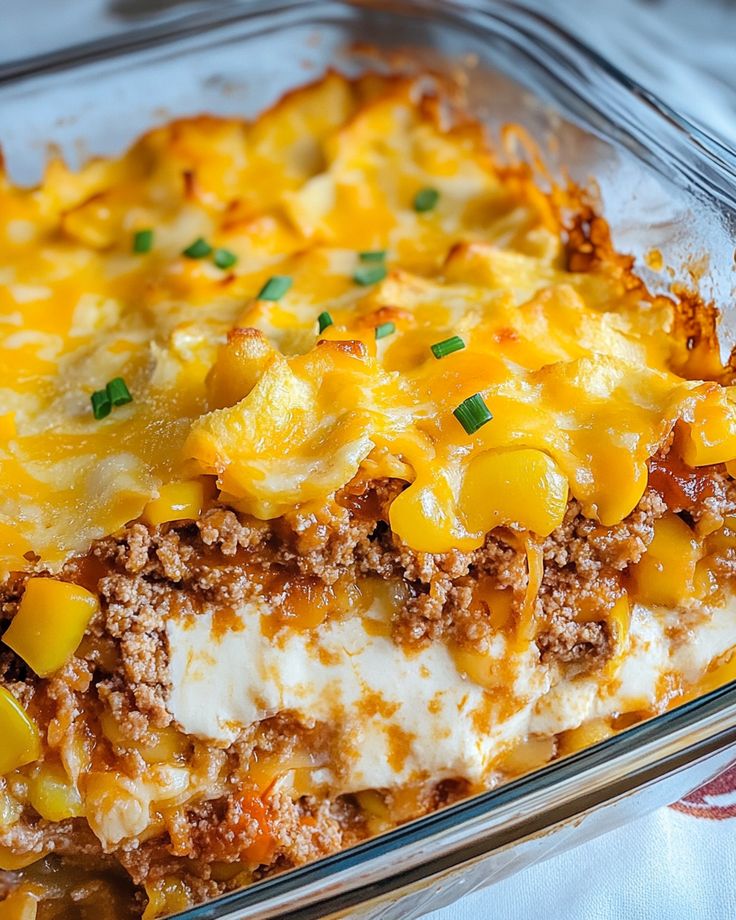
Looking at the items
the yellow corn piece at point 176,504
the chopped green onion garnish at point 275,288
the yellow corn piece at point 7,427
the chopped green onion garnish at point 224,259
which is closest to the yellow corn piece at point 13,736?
the yellow corn piece at point 176,504

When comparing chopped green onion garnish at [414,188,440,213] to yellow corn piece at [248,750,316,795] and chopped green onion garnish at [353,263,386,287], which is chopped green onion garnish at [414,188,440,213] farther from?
yellow corn piece at [248,750,316,795]

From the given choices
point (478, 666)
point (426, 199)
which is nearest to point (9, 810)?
point (478, 666)

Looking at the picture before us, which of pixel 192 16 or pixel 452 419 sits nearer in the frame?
pixel 452 419

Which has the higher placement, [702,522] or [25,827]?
[702,522]

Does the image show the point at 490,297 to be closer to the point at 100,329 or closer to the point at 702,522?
the point at 702,522

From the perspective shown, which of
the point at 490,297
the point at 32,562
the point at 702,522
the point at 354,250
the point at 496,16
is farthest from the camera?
the point at 496,16

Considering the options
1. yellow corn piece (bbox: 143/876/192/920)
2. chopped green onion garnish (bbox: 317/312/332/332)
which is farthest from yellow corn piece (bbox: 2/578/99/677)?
chopped green onion garnish (bbox: 317/312/332/332)

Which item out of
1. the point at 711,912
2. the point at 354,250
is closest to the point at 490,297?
the point at 354,250

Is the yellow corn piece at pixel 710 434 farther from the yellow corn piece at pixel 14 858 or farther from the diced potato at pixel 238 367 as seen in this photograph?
the yellow corn piece at pixel 14 858
